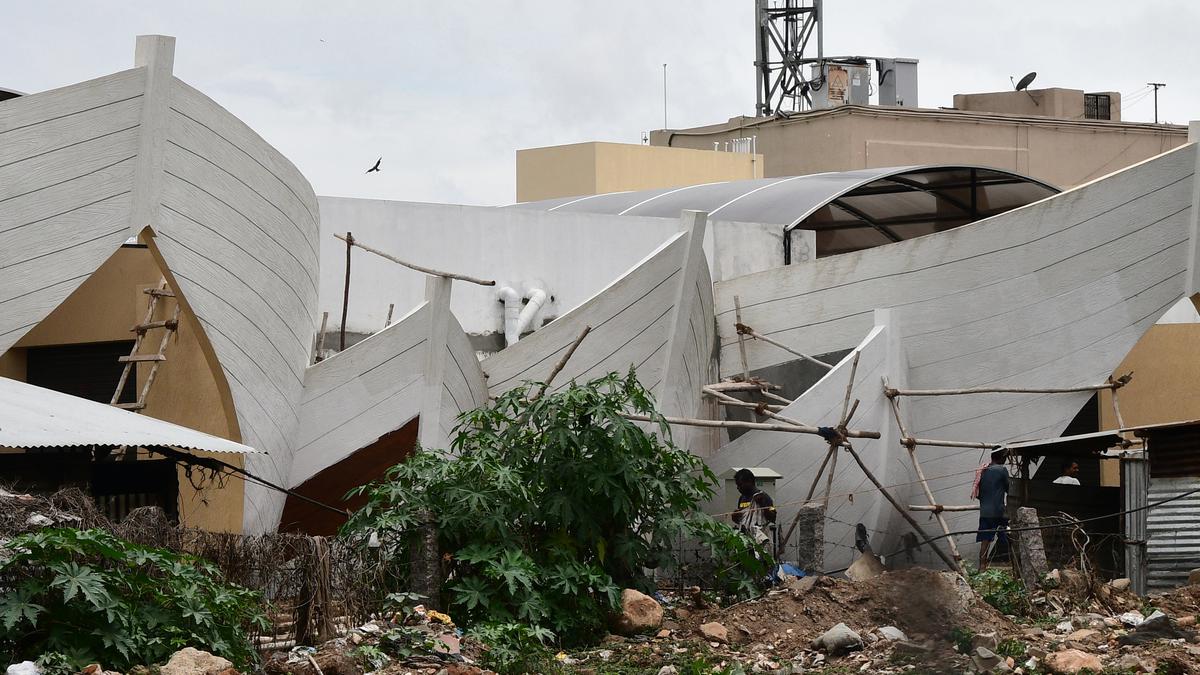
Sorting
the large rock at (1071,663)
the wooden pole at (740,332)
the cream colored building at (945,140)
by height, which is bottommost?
the large rock at (1071,663)

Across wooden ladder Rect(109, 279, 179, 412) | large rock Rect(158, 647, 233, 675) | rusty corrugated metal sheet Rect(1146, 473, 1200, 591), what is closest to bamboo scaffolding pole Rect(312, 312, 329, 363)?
wooden ladder Rect(109, 279, 179, 412)

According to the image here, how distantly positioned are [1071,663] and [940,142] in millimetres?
21265

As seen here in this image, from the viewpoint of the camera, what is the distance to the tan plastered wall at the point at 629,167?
2728 cm

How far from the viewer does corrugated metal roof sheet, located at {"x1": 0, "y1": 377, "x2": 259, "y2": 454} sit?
791 centimetres

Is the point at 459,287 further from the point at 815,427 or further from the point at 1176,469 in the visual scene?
the point at 1176,469

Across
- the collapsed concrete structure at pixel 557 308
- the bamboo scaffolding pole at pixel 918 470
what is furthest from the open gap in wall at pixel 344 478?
the bamboo scaffolding pole at pixel 918 470

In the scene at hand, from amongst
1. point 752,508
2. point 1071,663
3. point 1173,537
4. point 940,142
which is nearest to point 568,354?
point 752,508

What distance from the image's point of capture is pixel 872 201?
61.6ft

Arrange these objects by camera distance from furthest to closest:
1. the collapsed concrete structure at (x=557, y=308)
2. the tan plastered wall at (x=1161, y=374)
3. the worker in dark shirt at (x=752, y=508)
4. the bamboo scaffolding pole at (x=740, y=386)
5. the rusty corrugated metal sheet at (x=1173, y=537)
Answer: the tan plastered wall at (x=1161, y=374)
the bamboo scaffolding pole at (x=740, y=386)
the worker in dark shirt at (x=752, y=508)
the rusty corrugated metal sheet at (x=1173, y=537)
the collapsed concrete structure at (x=557, y=308)

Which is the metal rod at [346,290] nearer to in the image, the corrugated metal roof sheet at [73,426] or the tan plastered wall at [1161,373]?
the corrugated metal roof sheet at [73,426]

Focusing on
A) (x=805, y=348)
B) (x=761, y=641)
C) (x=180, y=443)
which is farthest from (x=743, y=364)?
(x=180, y=443)

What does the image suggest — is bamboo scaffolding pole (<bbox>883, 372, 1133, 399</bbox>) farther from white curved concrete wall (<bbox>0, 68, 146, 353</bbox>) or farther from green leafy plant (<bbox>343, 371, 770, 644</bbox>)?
white curved concrete wall (<bbox>0, 68, 146, 353</bbox>)

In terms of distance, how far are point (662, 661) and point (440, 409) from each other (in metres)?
3.77

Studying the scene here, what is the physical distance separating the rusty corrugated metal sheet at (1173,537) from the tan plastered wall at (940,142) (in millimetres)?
16793
